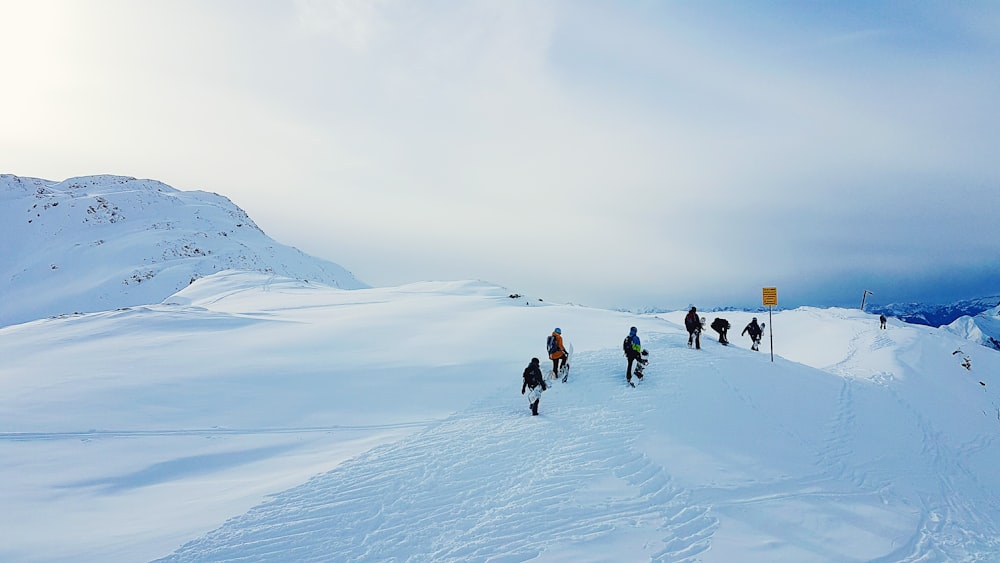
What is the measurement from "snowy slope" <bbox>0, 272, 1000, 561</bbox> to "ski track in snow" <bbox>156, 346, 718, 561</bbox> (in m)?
0.05

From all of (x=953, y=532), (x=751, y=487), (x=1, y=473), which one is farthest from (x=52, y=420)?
(x=953, y=532)

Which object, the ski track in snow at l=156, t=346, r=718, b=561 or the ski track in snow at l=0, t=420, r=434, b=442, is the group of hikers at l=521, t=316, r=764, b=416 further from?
the ski track in snow at l=0, t=420, r=434, b=442

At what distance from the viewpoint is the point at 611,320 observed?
87.4 ft

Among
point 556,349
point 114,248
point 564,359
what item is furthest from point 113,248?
point 564,359

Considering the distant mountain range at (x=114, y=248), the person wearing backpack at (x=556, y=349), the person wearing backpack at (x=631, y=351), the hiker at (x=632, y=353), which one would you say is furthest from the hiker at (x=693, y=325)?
the distant mountain range at (x=114, y=248)

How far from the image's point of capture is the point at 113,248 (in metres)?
81.0

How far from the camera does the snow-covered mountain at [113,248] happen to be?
67812 millimetres

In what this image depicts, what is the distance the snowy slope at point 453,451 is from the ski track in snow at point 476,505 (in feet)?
0.16

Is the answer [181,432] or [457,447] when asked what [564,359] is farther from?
[181,432]

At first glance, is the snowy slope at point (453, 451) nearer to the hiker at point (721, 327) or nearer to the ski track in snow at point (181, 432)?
the ski track in snow at point (181, 432)

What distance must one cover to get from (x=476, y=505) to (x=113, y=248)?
9673 cm

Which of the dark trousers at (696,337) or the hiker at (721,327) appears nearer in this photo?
the dark trousers at (696,337)

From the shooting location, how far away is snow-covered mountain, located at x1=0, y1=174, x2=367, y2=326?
6781 centimetres

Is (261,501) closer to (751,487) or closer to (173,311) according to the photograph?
(751,487)
